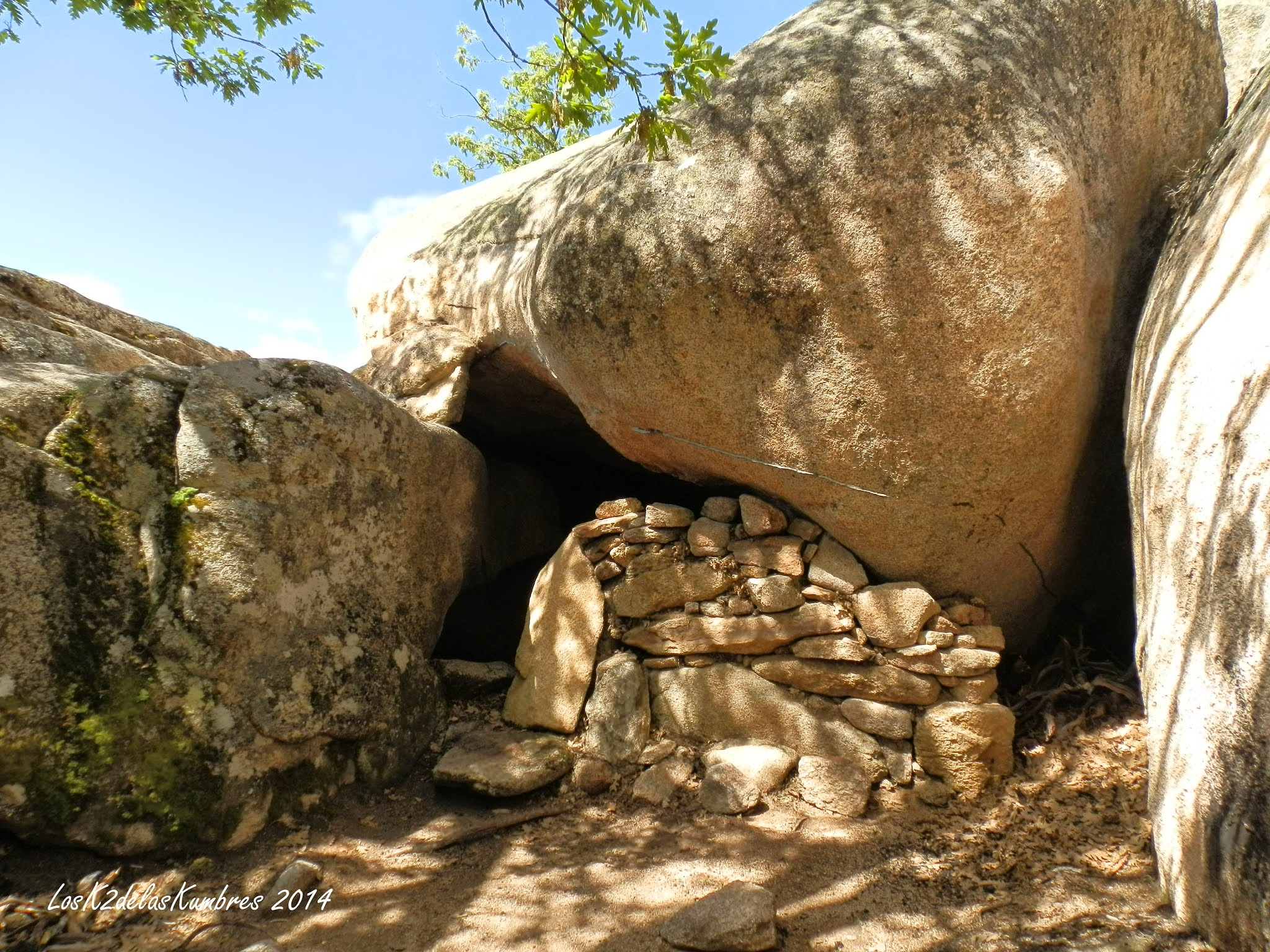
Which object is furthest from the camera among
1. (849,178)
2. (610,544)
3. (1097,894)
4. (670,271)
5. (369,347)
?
(369,347)

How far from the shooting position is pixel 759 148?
10.1 feet

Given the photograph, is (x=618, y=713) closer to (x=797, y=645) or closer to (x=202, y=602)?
(x=797, y=645)

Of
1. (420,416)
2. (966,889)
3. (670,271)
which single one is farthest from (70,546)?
(966,889)

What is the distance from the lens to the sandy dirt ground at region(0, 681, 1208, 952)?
7.64ft

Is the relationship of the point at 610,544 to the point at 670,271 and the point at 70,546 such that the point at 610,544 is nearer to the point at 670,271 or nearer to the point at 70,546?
the point at 670,271

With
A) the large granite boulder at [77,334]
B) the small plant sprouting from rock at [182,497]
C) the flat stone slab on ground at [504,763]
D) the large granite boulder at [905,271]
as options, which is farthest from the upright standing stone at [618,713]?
the large granite boulder at [77,334]

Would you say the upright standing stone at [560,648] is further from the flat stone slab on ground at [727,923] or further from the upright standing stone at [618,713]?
the flat stone slab on ground at [727,923]

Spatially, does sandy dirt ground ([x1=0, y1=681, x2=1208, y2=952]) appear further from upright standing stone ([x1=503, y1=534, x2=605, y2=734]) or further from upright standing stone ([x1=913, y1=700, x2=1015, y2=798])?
upright standing stone ([x1=503, y1=534, x2=605, y2=734])

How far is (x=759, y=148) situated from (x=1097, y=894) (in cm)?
265

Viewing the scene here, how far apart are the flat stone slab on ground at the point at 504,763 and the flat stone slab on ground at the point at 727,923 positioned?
1.00m

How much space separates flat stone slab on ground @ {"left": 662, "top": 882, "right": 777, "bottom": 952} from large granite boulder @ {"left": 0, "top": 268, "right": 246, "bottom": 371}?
9.58 feet

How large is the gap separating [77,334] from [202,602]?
1.78m

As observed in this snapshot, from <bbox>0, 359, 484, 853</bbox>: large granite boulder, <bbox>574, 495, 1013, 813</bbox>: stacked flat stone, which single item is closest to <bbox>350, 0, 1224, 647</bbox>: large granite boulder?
<bbox>574, 495, 1013, 813</bbox>: stacked flat stone

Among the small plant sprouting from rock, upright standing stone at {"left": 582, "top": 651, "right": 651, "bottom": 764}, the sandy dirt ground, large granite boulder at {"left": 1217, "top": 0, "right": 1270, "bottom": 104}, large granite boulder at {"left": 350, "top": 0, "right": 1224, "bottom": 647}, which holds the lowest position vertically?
the sandy dirt ground
